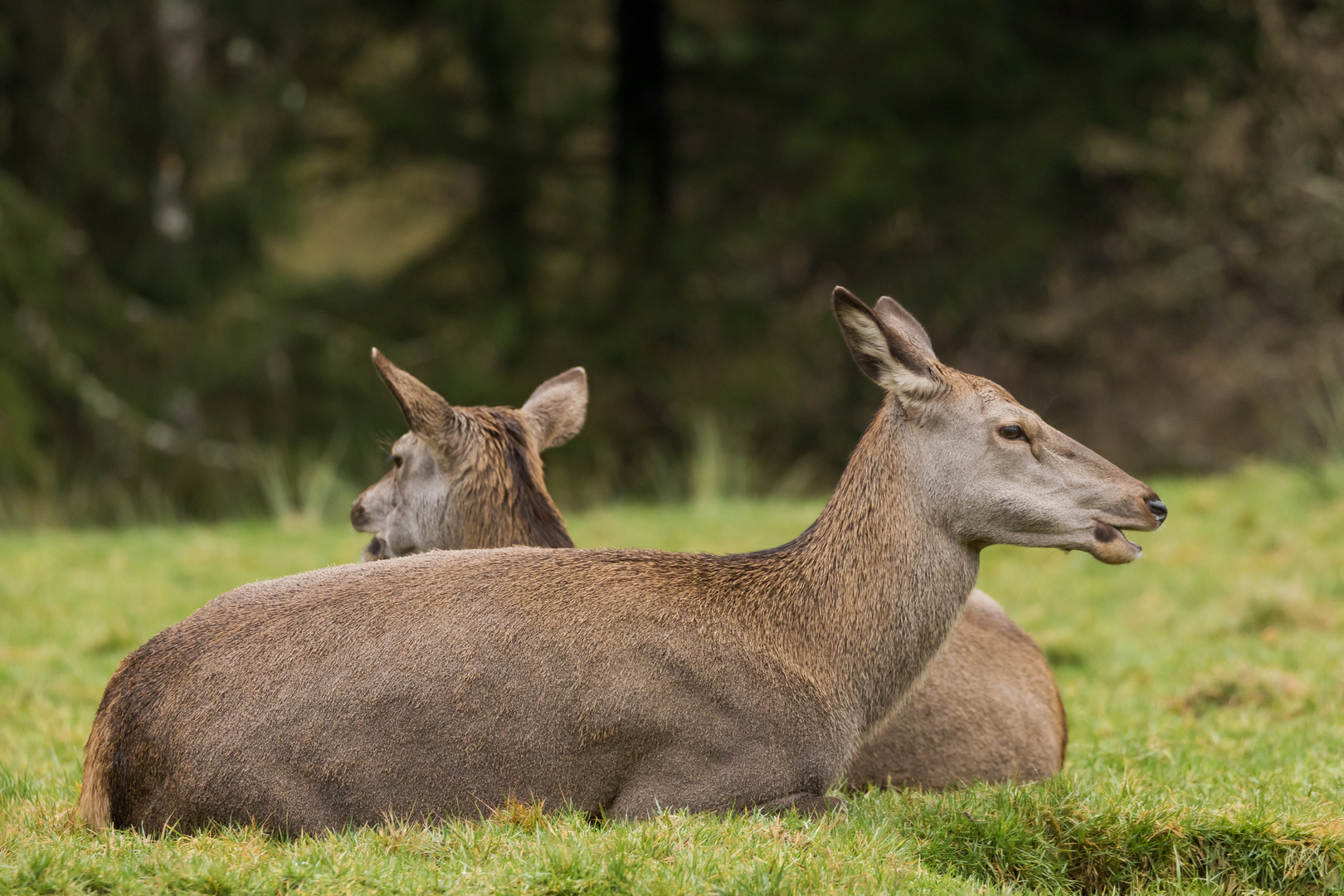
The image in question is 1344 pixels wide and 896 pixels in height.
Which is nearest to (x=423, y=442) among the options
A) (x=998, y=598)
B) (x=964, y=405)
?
(x=964, y=405)

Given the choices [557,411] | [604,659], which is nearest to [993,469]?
[604,659]

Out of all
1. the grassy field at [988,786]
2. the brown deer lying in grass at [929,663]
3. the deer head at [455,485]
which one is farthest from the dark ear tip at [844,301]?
the grassy field at [988,786]

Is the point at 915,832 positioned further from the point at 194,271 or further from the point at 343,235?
the point at 343,235

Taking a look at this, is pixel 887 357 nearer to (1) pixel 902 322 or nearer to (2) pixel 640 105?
(1) pixel 902 322

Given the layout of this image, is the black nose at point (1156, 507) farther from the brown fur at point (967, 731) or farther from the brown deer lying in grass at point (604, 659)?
the brown fur at point (967, 731)

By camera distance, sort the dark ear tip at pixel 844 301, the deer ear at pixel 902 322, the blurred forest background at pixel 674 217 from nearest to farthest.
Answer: the dark ear tip at pixel 844 301
the deer ear at pixel 902 322
the blurred forest background at pixel 674 217

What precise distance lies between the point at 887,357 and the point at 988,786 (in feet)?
5.00

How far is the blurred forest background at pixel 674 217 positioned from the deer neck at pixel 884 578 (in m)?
11.1

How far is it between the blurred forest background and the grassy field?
235 inches

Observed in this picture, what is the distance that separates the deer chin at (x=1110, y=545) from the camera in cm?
501

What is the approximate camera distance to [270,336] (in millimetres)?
17891

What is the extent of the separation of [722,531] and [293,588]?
7547 millimetres

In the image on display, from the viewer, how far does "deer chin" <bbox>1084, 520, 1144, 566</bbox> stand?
5.01m

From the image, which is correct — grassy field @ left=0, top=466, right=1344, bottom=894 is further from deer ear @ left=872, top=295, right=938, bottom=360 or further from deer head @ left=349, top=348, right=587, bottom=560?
deer ear @ left=872, top=295, right=938, bottom=360
